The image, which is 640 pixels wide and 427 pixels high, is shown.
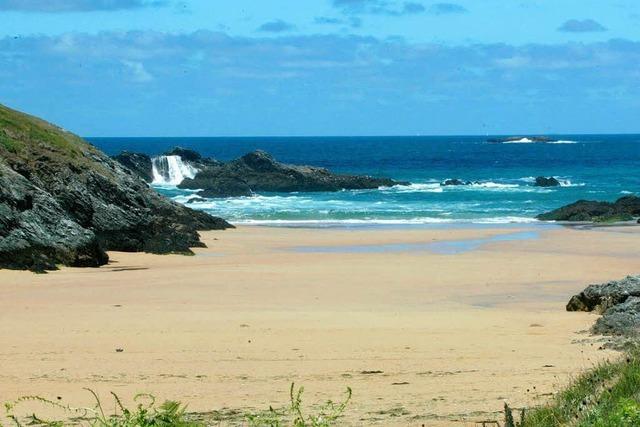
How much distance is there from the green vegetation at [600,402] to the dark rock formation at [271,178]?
2238 inches

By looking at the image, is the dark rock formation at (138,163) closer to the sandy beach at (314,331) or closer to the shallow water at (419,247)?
the shallow water at (419,247)

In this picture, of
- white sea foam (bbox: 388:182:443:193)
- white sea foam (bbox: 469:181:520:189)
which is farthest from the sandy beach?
white sea foam (bbox: 469:181:520:189)

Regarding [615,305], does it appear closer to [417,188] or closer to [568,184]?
[417,188]

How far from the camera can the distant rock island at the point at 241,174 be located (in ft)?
221

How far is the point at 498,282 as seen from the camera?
21.2 m

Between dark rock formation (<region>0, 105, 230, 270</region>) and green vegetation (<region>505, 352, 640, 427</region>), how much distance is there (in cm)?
1675

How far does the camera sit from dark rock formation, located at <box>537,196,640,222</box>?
42.8m

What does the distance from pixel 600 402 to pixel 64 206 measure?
20.8 m

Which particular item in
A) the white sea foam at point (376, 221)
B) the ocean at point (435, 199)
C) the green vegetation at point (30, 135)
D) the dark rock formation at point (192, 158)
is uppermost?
the green vegetation at point (30, 135)

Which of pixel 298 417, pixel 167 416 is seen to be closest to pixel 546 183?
pixel 298 417

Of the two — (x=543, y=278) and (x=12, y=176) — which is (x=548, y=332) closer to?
(x=543, y=278)

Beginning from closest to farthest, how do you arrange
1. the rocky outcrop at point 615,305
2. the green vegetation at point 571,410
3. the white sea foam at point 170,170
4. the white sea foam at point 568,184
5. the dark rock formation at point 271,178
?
the green vegetation at point 571,410 < the rocky outcrop at point 615,305 < the dark rock formation at point 271,178 < the white sea foam at point 568,184 < the white sea foam at point 170,170

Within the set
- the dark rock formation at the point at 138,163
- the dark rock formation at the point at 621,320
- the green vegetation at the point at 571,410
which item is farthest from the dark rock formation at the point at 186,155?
the green vegetation at the point at 571,410

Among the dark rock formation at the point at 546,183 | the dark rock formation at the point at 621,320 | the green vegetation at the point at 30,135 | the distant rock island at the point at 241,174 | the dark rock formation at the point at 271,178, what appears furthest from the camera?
the dark rock formation at the point at 546,183
